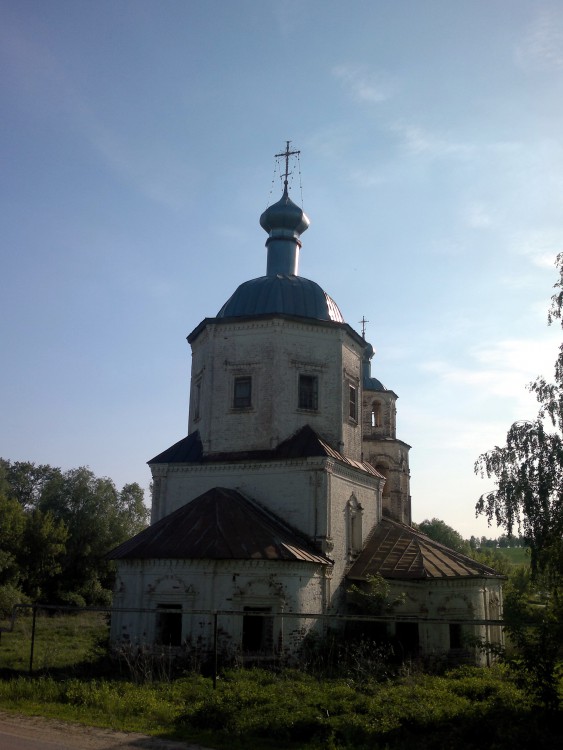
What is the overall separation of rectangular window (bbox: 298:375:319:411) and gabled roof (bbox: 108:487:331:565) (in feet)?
11.3

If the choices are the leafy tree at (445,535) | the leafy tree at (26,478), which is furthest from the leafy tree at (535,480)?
the leafy tree at (26,478)

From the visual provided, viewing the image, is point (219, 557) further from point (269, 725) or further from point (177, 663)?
point (269, 725)

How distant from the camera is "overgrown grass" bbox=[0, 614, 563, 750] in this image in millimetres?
8555

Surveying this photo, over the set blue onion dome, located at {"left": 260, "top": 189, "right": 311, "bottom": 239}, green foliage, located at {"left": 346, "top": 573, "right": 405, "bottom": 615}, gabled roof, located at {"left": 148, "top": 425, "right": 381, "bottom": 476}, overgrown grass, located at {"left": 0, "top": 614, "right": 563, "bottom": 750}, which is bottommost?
overgrown grass, located at {"left": 0, "top": 614, "right": 563, "bottom": 750}

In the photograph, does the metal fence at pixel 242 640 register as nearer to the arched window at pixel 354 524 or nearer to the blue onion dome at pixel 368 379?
the arched window at pixel 354 524

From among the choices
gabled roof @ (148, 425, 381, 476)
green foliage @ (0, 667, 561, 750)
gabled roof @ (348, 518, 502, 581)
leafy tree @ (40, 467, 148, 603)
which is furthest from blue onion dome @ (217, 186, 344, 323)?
leafy tree @ (40, 467, 148, 603)

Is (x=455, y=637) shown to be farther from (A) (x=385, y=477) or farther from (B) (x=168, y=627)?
(A) (x=385, y=477)

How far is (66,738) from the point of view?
8633 millimetres

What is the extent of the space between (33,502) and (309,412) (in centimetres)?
4345

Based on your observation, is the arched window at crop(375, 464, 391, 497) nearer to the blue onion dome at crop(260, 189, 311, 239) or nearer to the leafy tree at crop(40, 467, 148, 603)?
the blue onion dome at crop(260, 189, 311, 239)

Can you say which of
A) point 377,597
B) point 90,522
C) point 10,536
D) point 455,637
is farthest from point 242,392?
point 90,522

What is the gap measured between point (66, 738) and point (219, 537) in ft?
22.6

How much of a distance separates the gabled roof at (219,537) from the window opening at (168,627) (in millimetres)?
1138

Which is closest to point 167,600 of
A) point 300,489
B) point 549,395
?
point 300,489
